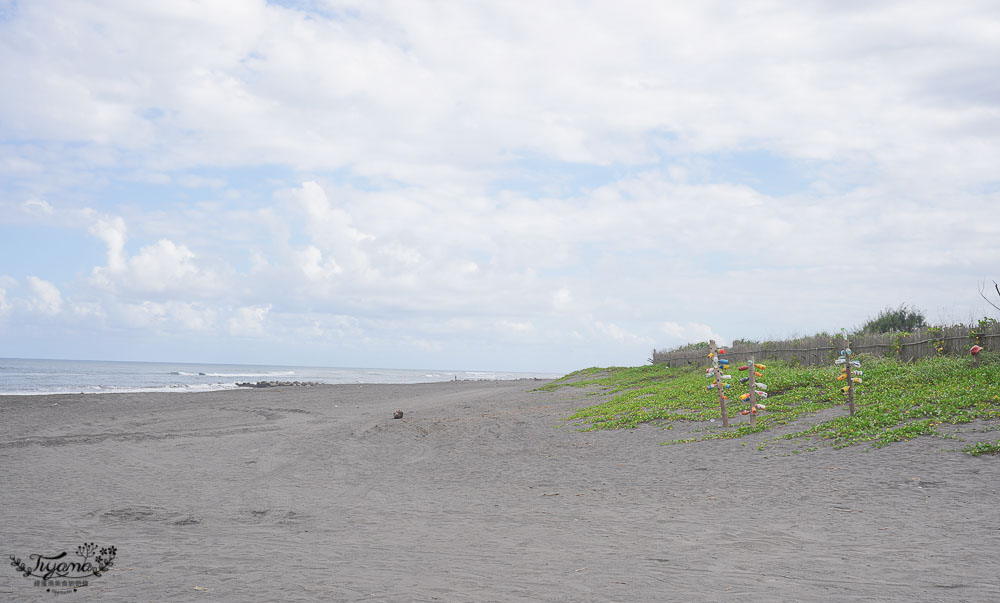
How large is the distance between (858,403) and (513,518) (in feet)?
31.9

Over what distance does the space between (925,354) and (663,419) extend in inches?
303

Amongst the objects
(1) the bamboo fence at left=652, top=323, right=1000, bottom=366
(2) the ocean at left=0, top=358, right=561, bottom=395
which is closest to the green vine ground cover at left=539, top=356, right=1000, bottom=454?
(1) the bamboo fence at left=652, top=323, right=1000, bottom=366

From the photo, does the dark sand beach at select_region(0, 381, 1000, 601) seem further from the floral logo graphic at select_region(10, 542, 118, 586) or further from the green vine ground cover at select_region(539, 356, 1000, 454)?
the green vine ground cover at select_region(539, 356, 1000, 454)

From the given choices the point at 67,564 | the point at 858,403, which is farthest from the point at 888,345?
the point at 67,564

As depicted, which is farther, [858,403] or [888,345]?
[888,345]

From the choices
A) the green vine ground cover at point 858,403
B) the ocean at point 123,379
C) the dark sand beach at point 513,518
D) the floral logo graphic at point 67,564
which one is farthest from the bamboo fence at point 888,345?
the ocean at point 123,379

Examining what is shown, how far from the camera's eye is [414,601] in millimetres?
5645

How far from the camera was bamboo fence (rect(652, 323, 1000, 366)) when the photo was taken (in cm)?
1628

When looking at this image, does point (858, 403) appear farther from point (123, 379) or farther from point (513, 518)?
point (123, 379)

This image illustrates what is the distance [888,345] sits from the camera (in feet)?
64.8

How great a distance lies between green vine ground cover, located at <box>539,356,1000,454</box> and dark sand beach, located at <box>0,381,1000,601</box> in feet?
2.73

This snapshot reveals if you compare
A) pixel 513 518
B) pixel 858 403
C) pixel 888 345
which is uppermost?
pixel 888 345

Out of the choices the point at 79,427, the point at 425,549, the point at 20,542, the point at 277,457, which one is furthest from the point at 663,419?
the point at 79,427

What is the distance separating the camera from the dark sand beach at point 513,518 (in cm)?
601
